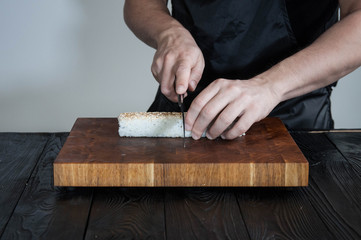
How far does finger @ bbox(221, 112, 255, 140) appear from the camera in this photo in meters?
1.27

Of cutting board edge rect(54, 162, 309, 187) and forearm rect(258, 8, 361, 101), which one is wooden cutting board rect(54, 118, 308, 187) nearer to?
cutting board edge rect(54, 162, 309, 187)

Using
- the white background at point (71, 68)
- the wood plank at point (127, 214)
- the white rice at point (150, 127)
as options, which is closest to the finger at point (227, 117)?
the white rice at point (150, 127)

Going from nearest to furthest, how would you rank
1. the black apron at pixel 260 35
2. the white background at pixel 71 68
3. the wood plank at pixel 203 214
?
the wood plank at pixel 203 214 < the black apron at pixel 260 35 < the white background at pixel 71 68

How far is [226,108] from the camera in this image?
49.6 inches

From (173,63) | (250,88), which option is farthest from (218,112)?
(173,63)

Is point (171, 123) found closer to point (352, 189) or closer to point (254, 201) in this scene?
point (254, 201)

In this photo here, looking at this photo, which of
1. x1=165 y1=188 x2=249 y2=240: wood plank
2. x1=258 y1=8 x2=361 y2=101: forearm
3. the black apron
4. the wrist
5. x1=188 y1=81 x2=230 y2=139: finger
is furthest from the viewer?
the black apron

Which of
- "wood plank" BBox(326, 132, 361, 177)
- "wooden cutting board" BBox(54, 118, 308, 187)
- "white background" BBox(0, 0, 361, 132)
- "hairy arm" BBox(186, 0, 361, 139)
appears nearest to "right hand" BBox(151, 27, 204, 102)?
"hairy arm" BBox(186, 0, 361, 139)

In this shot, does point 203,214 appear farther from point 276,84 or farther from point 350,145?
point 350,145

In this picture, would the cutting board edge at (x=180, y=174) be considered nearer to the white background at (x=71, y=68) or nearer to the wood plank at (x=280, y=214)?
the wood plank at (x=280, y=214)

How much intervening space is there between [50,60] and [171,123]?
168cm

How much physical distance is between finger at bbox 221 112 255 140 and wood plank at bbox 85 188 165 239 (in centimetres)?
25

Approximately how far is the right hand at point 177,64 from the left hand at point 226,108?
8 cm

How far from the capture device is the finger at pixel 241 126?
1.27 metres
